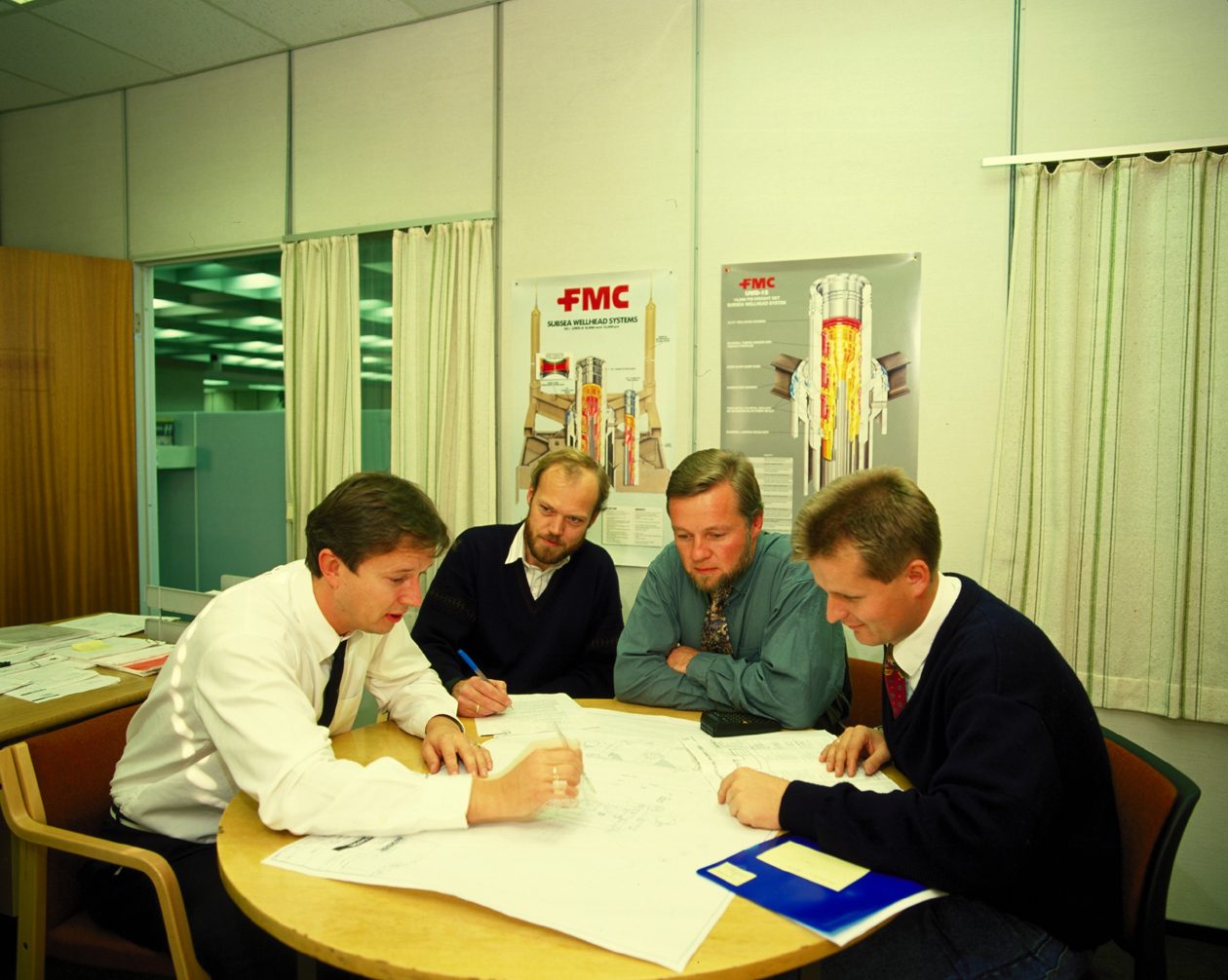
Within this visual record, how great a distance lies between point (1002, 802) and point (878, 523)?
47cm

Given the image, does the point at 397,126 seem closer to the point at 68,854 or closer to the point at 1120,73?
the point at 1120,73

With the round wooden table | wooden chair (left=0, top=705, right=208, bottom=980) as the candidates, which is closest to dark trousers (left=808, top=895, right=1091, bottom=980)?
the round wooden table

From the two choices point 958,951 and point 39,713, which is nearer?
point 958,951

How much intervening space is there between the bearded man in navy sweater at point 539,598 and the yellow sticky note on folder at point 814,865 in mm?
1249

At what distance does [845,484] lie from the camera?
1.44 meters

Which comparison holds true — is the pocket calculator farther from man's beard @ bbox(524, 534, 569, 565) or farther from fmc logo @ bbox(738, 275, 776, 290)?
fmc logo @ bbox(738, 275, 776, 290)

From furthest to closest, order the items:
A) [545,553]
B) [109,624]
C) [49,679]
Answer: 1. [109,624]
2. [545,553]
3. [49,679]

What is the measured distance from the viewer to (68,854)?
1.64 metres

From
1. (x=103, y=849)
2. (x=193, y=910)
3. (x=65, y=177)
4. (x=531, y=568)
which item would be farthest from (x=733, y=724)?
(x=65, y=177)

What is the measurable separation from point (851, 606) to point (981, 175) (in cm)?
202

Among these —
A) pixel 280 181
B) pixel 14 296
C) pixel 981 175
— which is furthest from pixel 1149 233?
Result: pixel 14 296

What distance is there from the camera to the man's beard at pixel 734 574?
2.10 metres

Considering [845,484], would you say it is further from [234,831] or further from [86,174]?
[86,174]

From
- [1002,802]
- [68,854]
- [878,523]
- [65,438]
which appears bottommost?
[68,854]
